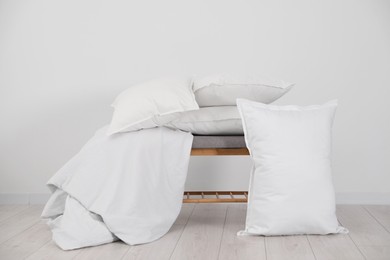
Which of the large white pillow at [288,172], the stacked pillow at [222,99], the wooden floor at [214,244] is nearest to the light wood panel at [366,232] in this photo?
the wooden floor at [214,244]

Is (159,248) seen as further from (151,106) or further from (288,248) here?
(151,106)

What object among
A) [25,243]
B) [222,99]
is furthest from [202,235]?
[25,243]

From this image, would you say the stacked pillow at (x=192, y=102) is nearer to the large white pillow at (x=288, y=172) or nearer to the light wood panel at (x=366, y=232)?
the large white pillow at (x=288, y=172)

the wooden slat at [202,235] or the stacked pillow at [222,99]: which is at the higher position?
the stacked pillow at [222,99]

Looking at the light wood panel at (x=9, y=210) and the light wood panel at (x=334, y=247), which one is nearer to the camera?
the light wood panel at (x=334, y=247)

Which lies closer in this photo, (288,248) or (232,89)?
(288,248)

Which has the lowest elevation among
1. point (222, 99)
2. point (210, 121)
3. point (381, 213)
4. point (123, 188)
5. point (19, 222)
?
point (381, 213)

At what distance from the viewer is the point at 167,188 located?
2945 mm

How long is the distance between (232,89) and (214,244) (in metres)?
0.78

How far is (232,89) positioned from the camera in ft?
10.0

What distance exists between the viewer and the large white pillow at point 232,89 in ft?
10.0

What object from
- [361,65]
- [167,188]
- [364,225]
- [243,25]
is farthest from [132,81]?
[364,225]

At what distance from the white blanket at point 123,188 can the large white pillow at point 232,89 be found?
8.6 inches

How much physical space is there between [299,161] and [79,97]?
1.70 m
